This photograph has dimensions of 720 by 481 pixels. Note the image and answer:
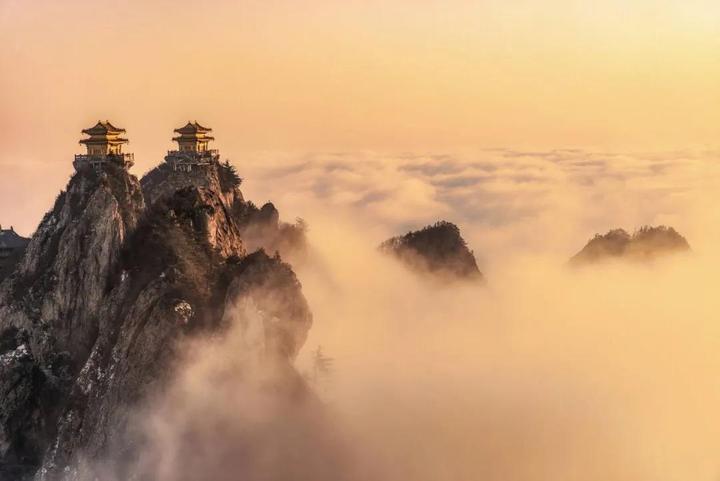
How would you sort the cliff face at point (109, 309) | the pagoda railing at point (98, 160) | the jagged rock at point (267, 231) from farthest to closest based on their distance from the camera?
the jagged rock at point (267, 231) < the pagoda railing at point (98, 160) < the cliff face at point (109, 309)

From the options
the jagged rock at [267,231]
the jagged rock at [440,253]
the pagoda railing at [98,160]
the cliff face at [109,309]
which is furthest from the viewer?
the jagged rock at [440,253]

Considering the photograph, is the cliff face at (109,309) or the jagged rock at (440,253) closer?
the cliff face at (109,309)

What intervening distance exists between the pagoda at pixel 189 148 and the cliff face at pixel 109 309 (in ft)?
46.1

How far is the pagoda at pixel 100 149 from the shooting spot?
106 meters

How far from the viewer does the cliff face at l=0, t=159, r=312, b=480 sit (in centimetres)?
9206

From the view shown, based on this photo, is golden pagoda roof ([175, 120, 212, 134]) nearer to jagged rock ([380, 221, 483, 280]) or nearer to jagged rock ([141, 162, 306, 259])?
jagged rock ([141, 162, 306, 259])

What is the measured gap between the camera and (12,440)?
10375 centimetres

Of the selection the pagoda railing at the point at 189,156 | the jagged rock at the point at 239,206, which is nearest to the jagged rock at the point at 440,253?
the jagged rock at the point at 239,206

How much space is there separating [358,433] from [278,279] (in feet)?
65.8

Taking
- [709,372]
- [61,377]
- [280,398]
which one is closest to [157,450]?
[280,398]

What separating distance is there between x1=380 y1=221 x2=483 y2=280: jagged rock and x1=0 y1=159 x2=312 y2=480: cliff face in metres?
76.6

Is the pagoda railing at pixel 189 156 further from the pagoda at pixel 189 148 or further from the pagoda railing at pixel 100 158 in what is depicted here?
the pagoda railing at pixel 100 158

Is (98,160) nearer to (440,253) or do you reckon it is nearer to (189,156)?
(189,156)

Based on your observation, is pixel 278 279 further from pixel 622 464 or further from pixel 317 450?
pixel 622 464
